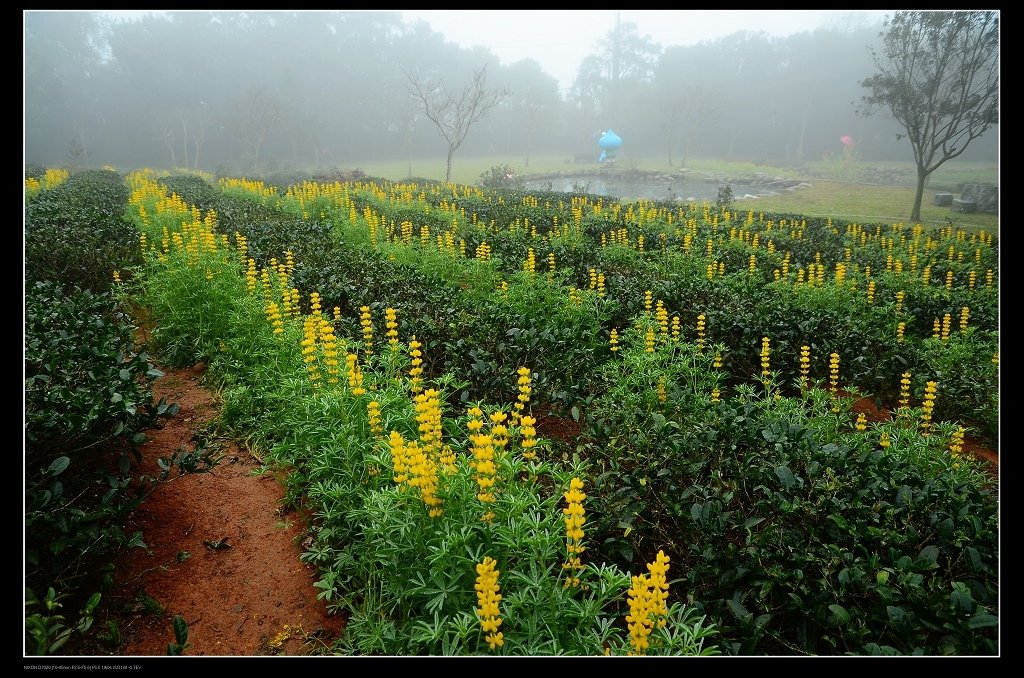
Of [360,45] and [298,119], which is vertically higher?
[360,45]

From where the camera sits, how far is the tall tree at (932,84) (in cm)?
1112

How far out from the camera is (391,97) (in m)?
44.6

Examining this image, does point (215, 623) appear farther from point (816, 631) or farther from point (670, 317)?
point (670, 317)

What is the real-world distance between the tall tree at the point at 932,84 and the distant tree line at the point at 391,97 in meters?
20.4

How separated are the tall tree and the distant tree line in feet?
67.1

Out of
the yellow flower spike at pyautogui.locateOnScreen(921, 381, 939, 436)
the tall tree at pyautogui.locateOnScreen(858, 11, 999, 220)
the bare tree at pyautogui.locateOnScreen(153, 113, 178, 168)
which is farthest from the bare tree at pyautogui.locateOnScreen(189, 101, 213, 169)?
the yellow flower spike at pyautogui.locateOnScreen(921, 381, 939, 436)

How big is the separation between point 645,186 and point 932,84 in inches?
953

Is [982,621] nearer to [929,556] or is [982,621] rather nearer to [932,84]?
[929,556]

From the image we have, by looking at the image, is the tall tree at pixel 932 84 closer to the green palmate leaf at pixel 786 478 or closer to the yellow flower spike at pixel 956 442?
the yellow flower spike at pixel 956 442

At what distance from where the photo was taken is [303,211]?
11891 mm

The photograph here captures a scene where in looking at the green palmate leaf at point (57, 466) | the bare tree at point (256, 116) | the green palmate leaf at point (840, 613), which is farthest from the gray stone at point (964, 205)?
the bare tree at point (256, 116)

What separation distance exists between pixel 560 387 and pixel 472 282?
A: 2.91m

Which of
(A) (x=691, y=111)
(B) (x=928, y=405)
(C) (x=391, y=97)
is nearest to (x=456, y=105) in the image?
(C) (x=391, y=97)
